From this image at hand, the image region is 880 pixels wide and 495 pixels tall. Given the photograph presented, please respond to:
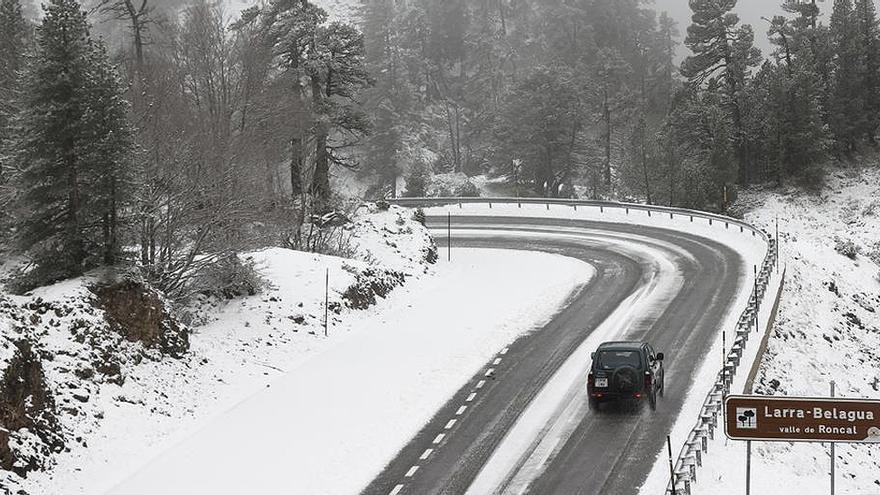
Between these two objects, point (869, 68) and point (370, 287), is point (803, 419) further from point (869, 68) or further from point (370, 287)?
point (869, 68)

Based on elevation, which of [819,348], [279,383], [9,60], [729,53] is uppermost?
[729,53]

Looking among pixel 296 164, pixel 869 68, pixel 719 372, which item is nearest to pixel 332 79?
pixel 296 164

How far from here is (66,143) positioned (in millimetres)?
22766

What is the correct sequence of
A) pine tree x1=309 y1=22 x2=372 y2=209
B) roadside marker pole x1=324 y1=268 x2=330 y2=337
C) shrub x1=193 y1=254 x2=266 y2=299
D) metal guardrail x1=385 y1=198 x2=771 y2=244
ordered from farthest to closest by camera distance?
metal guardrail x1=385 y1=198 x2=771 y2=244 → pine tree x1=309 y1=22 x2=372 y2=209 → roadside marker pole x1=324 y1=268 x2=330 y2=337 → shrub x1=193 y1=254 x2=266 y2=299

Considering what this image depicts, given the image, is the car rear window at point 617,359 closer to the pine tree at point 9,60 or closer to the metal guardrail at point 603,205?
the pine tree at point 9,60

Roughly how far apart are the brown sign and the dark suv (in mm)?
6758

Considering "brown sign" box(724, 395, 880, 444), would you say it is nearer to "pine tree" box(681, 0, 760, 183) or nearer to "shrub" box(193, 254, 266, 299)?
"shrub" box(193, 254, 266, 299)

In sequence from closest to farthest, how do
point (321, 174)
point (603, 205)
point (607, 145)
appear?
point (321, 174) < point (603, 205) < point (607, 145)

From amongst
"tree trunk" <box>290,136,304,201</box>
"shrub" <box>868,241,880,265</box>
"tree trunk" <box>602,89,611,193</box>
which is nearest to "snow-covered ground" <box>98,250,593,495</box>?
"tree trunk" <box>290,136,304,201</box>

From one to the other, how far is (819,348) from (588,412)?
12.9 metres

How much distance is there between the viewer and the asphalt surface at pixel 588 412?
19.2 m

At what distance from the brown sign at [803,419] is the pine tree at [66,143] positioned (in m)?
16.5

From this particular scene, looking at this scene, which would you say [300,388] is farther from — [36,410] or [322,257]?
[322,257]

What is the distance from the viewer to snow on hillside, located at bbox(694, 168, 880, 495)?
2031 centimetres
